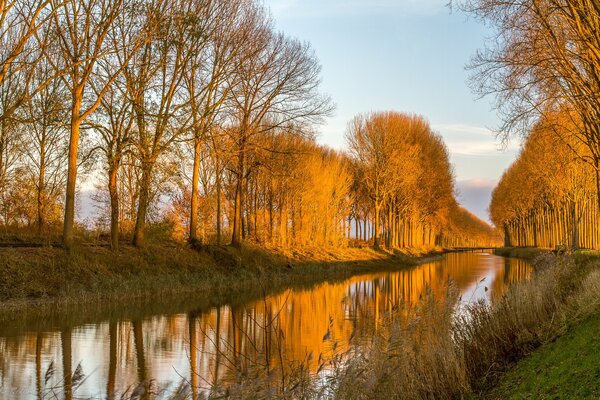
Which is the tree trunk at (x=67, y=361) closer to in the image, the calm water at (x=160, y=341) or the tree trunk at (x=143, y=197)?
the calm water at (x=160, y=341)

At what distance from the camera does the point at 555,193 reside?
154ft

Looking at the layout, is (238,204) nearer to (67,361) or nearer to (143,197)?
(143,197)

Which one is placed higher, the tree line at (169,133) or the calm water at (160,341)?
the tree line at (169,133)

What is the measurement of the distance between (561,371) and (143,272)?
1915 centimetres

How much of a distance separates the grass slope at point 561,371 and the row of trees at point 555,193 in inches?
591

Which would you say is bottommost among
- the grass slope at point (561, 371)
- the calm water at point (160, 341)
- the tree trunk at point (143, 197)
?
the calm water at point (160, 341)

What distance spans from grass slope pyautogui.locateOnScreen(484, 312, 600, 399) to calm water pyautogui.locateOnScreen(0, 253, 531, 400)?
1.45m

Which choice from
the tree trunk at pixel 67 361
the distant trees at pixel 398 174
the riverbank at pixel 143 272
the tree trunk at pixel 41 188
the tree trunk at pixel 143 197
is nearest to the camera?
the tree trunk at pixel 67 361

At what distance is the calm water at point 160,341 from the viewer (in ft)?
29.9

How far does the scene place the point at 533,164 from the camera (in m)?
44.0

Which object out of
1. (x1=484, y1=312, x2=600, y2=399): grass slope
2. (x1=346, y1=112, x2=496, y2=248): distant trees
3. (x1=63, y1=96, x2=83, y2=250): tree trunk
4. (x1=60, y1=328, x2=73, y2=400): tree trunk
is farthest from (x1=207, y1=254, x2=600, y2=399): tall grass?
(x1=346, y1=112, x2=496, y2=248): distant trees

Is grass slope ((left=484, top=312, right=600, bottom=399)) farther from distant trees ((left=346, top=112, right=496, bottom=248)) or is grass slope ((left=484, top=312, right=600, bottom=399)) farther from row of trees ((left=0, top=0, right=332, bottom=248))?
distant trees ((left=346, top=112, right=496, bottom=248))

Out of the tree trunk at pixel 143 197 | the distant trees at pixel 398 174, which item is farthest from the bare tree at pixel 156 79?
the distant trees at pixel 398 174

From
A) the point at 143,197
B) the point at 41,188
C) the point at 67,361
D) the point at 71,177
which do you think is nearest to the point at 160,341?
the point at 67,361
